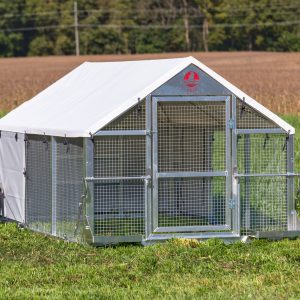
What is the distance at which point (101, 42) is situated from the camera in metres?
93.7

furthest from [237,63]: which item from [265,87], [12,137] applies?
[12,137]

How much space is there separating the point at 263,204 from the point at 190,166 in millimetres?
1047

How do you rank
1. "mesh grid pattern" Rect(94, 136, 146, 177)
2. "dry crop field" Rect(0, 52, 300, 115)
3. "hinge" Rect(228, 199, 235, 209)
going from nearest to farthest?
"mesh grid pattern" Rect(94, 136, 146, 177), "hinge" Rect(228, 199, 235, 209), "dry crop field" Rect(0, 52, 300, 115)

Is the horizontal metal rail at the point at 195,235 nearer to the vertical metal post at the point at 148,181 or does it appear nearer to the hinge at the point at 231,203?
the vertical metal post at the point at 148,181

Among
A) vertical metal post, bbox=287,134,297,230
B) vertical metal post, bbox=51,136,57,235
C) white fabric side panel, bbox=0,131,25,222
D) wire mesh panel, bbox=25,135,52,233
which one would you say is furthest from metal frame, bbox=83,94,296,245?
white fabric side panel, bbox=0,131,25,222

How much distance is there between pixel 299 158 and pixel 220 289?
428 inches

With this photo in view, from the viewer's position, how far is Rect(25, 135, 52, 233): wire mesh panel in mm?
14148

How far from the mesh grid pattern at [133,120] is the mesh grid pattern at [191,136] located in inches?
14.2

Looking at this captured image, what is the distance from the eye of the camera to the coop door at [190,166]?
13336 mm

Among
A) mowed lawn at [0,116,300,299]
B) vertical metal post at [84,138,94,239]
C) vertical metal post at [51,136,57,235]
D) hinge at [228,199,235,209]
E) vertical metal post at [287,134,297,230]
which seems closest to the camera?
mowed lawn at [0,116,300,299]

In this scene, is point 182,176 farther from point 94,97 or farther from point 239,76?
point 239,76

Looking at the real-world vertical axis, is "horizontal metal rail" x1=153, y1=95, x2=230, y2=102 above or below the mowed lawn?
above

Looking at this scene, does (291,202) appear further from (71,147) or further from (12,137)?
(12,137)

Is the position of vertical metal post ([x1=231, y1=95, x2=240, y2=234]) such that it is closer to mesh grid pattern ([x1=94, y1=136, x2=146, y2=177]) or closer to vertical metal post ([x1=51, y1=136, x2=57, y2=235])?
mesh grid pattern ([x1=94, y1=136, x2=146, y2=177])
